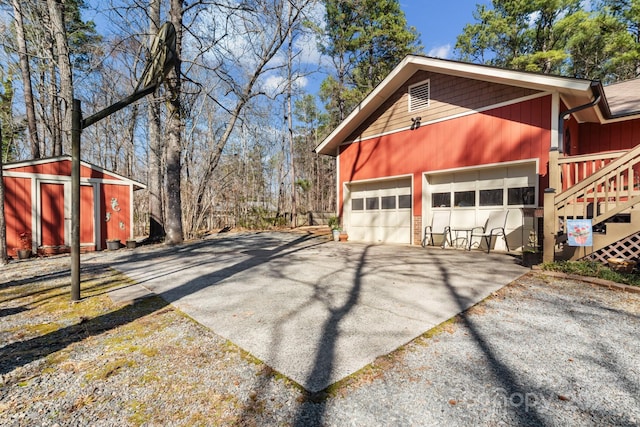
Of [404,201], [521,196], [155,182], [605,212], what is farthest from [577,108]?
[155,182]

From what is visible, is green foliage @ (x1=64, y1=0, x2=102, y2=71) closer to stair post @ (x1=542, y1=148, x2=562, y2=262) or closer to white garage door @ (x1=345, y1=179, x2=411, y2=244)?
white garage door @ (x1=345, y1=179, x2=411, y2=244)

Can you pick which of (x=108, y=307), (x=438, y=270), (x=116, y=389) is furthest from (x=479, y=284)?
(x=108, y=307)

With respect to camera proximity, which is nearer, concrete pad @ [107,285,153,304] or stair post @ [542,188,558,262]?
concrete pad @ [107,285,153,304]

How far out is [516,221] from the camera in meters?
6.38

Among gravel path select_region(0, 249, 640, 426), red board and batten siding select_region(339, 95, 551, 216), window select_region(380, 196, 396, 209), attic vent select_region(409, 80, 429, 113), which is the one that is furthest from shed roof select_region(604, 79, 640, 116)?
gravel path select_region(0, 249, 640, 426)

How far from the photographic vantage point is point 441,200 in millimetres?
7723

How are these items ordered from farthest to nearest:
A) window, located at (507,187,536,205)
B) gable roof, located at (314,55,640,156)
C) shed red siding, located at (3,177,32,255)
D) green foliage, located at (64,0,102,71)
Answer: green foliage, located at (64,0,102,71) < shed red siding, located at (3,177,32,255) < window, located at (507,187,536,205) < gable roof, located at (314,55,640,156)

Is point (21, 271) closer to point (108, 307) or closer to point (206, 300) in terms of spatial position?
point (108, 307)

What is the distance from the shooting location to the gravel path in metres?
1.46

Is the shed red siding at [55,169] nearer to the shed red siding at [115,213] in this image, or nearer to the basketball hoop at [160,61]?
the shed red siding at [115,213]

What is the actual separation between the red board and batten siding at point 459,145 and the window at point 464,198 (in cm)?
73

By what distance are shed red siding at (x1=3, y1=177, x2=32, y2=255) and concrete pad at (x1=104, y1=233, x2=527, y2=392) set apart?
377cm

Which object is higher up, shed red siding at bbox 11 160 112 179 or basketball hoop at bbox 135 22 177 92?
basketball hoop at bbox 135 22 177 92

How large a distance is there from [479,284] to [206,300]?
139 inches
